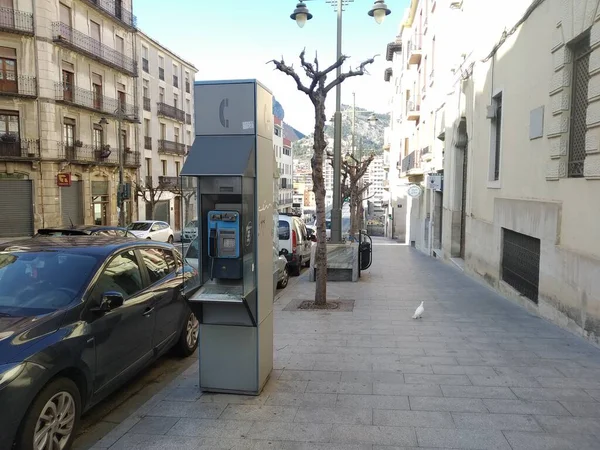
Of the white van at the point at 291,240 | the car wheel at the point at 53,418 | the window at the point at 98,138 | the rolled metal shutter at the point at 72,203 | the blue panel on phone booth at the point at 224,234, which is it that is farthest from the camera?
the window at the point at 98,138

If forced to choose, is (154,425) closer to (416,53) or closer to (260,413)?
(260,413)

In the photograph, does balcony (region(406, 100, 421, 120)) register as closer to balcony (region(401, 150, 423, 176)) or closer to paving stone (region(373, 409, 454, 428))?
balcony (region(401, 150, 423, 176))

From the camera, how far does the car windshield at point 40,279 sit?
152 inches

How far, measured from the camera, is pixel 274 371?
16.5 ft

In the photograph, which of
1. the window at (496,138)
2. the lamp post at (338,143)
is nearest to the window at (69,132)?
the lamp post at (338,143)

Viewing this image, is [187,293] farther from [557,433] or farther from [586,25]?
[586,25]

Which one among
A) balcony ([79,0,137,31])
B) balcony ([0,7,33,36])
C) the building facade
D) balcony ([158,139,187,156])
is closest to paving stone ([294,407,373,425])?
the building facade

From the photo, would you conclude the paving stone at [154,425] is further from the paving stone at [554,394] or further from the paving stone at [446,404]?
the paving stone at [554,394]

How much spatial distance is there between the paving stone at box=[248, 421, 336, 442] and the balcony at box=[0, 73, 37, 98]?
89.2 ft

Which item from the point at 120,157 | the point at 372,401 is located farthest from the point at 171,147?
the point at 372,401

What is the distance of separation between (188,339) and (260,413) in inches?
82.3

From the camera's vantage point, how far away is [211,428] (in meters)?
3.79

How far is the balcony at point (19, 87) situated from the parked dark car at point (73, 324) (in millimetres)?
Result: 24580

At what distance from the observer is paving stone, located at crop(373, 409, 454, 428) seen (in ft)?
12.4
